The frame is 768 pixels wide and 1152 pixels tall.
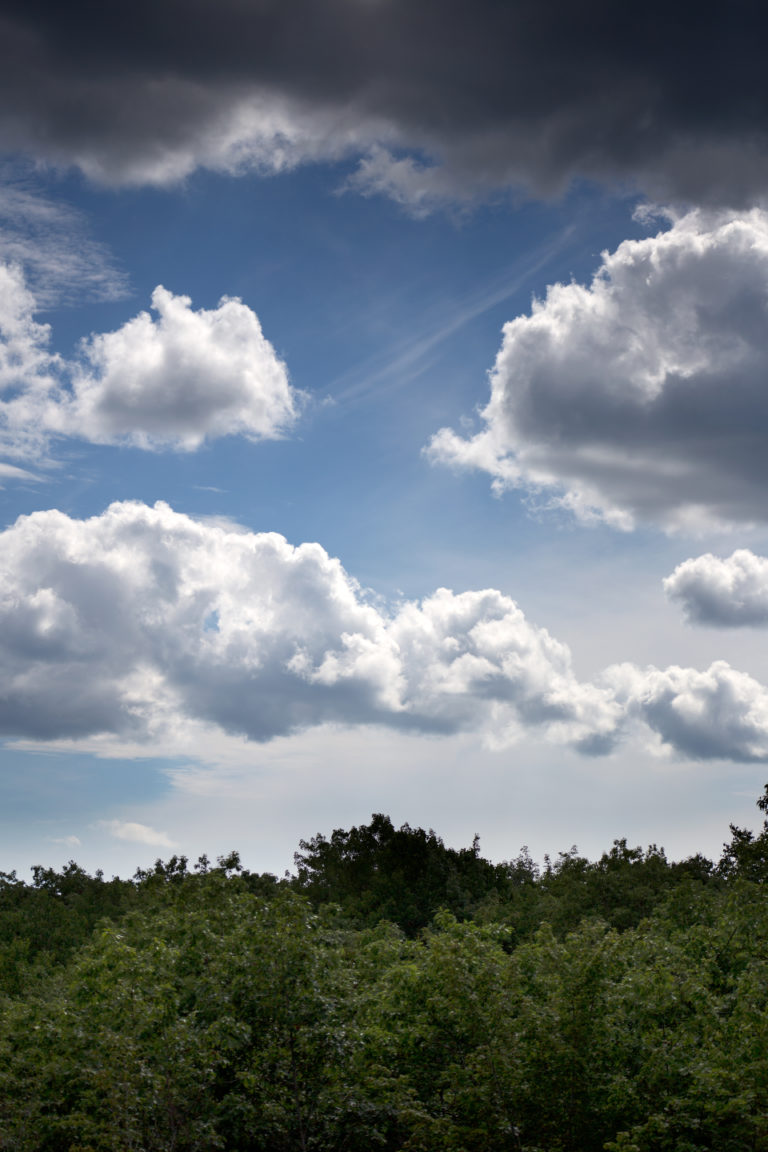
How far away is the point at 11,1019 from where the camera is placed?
2008 centimetres

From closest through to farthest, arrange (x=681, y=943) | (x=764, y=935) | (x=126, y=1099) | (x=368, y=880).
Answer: (x=126, y=1099) < (x=764, y=935) < (x=681, y=943) < (x=368, y=880)

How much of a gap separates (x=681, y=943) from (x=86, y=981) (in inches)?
672

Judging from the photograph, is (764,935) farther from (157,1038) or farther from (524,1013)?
(157,1038)

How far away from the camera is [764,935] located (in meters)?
24.6

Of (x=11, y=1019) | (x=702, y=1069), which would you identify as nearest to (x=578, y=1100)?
(x=702, y=1069)

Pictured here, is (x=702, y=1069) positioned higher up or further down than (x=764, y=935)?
further down

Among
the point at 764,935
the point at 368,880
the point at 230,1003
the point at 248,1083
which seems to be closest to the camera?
the point at 248,1083

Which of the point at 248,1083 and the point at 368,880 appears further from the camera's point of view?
the point at 368,880

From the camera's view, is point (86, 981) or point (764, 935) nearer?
point (86, 981)

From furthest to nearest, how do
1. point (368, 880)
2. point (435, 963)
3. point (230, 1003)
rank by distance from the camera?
point (368, 880)
point (435, 963)
point (230, 1003)

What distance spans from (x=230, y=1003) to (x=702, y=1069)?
8735mm

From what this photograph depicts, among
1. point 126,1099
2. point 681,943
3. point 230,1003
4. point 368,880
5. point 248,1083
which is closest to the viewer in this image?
point 126,1099

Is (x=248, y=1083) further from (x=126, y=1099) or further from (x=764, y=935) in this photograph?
(x=764, y=935)

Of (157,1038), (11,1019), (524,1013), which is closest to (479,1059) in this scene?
(524,1013)
